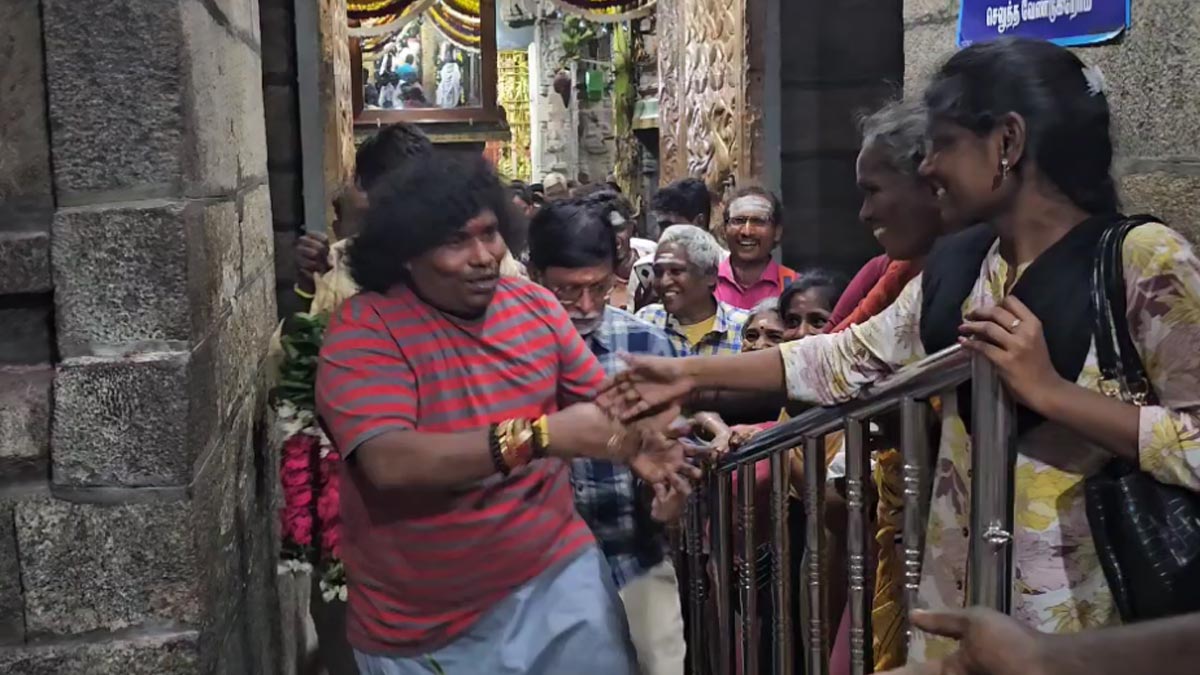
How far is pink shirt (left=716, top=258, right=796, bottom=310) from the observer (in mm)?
4945

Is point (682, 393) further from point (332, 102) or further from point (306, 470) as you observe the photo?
point (332, 102)

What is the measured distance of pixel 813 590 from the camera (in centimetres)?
246

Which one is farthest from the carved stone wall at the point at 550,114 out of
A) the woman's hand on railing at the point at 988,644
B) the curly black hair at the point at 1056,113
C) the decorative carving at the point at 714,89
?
the woman's hand on railing at the point at 988,644

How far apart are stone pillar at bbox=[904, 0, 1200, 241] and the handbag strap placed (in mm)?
913

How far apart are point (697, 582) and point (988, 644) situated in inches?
70.9

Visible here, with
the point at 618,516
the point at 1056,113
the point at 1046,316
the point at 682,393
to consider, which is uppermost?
the point at 1056,113

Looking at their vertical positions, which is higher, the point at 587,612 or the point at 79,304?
the point at 79,304

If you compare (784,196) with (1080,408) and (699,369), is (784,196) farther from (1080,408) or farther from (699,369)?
(1080,408)

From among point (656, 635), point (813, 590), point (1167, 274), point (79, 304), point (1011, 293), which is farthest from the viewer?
point (656, 635)

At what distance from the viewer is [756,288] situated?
4.98 metres

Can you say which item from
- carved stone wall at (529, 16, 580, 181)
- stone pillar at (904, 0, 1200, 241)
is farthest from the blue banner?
carved stone wall at (529, 16, 580, 181)

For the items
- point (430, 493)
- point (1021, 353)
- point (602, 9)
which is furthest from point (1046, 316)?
point (602, 9)

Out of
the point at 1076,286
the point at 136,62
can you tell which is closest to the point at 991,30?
the point at 1076,286

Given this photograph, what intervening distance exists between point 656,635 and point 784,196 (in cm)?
371
